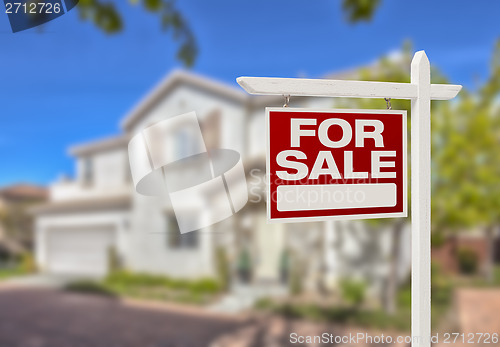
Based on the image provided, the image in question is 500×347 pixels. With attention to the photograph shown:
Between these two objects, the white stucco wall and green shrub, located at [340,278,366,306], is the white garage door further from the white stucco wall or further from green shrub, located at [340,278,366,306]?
green shrub, located at [340,278,366,306]

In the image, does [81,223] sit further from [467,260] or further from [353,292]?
[467,260]

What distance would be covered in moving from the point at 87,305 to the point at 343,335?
6.96 metres

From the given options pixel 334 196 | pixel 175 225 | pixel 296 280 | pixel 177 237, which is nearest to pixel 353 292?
pixel 296 280

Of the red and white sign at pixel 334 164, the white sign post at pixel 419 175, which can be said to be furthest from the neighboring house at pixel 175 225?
the red and white sign at pixel 334 164

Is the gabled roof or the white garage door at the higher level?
the gabled roof

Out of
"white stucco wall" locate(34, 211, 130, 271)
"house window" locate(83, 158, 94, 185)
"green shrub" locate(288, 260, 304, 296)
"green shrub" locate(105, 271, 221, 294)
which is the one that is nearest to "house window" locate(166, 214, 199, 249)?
"green shrub" locate(105, 271, 221, 294)

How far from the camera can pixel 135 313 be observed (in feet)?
37.5

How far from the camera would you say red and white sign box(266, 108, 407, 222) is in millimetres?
2299

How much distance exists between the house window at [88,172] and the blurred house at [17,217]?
113cm

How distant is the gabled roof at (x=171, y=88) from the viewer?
1198 cm

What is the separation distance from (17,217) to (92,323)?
4.18m

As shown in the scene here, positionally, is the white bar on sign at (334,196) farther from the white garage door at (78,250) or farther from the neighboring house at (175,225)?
the white garage door at (78,250)

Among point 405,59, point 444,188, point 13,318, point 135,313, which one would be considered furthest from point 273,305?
point 13,318

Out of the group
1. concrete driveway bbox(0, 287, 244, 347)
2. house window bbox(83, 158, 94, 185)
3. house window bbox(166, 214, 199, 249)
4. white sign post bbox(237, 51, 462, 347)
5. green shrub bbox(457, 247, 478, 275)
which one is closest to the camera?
white sign post bbox(237, 51, 462, 347)
